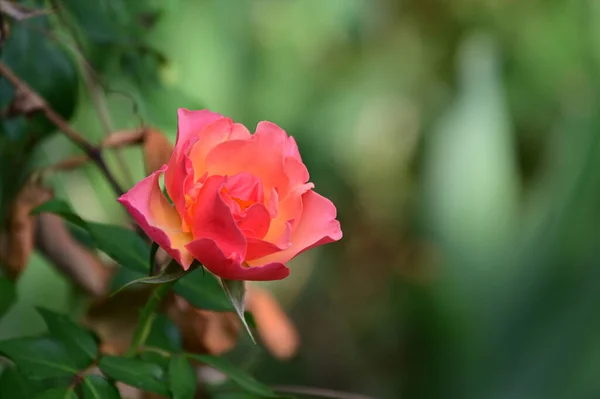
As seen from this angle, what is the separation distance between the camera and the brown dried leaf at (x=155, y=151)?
342mm

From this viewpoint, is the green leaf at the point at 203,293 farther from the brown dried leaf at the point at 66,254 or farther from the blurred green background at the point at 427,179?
the blurred green background at the point at 427,179

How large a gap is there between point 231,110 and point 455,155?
1.15ft

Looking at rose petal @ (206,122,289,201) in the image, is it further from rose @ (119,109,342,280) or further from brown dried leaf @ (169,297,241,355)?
brown dried leaf @ (169,297,241,355)

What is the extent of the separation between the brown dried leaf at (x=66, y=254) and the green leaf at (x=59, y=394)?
0.66ft

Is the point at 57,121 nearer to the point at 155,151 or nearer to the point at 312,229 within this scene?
the point at 155,151

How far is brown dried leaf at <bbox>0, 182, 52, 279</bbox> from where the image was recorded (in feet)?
1.28

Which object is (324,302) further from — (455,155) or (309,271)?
(455,155)

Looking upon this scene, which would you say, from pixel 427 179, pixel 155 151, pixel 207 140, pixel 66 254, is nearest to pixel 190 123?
pixel 207 140

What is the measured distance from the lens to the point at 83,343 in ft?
0.89

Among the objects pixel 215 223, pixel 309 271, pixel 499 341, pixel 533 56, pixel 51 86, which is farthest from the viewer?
pixel 533 56

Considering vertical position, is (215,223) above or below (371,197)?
above

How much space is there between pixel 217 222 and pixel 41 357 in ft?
0.32

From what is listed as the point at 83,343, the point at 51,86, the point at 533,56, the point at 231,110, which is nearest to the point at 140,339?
the point at 83,343

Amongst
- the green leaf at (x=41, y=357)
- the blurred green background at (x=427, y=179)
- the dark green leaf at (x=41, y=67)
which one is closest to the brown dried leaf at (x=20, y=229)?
the dark green leaf at (x=41, y=67)
